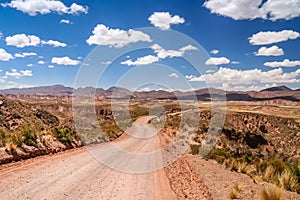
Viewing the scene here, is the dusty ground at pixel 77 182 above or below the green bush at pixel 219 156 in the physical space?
above

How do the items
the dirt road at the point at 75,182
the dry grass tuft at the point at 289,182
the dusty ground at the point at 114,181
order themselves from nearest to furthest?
the dirt road at the point at 75,182 → the dusty ground at the point at 114,181 → the dry grass tuft at the point at 289,182

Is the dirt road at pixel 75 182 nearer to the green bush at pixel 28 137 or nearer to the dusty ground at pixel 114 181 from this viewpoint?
the dusty ground at pixel 114 181

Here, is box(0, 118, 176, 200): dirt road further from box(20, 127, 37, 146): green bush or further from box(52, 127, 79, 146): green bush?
box(52, 127, 79, 146): green bush

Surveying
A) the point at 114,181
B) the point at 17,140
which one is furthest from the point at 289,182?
the point at 17,140

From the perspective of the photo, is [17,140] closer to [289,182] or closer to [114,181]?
[114,181]

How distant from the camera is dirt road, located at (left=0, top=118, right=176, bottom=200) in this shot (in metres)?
9.95

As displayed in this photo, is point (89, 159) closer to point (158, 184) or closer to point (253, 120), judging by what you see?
point (158, 184)

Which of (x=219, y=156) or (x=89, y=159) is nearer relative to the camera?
(x=89, y=159)

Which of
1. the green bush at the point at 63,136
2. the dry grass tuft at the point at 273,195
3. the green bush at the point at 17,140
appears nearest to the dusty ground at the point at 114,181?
the green bush at the point at 17,140

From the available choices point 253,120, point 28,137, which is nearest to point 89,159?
point 28,137

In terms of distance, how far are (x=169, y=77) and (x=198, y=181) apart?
32.2 ft

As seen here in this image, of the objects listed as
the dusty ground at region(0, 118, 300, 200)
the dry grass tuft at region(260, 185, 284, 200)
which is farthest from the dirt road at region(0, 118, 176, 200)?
the dry grass tuft at region(260, 185, 284, 200)

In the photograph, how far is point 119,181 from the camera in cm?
1256

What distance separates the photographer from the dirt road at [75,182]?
995cm
